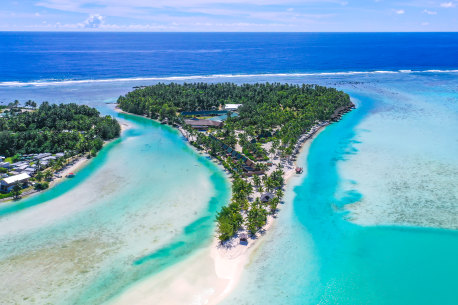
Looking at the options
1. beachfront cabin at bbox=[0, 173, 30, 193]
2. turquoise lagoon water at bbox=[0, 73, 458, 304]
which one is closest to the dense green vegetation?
turquoise lagoon water at bbox=[0, 73, 458, 304]

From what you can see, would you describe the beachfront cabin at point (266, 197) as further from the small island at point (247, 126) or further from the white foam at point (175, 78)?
the white foam at point (175, 78)

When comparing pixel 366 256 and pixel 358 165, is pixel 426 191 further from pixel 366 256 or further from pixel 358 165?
pixel 366 256

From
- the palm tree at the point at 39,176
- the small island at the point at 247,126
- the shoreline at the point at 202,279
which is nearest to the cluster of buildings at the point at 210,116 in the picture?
the small island at the point at 247,126

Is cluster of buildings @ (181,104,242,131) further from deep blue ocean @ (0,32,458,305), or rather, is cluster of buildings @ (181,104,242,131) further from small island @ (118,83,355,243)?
deep blue ocean @ (0,32,458,305)

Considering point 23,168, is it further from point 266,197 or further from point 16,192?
point 266,197

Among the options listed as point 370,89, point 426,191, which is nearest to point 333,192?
point 426,191

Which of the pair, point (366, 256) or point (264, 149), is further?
point (264, 149)
